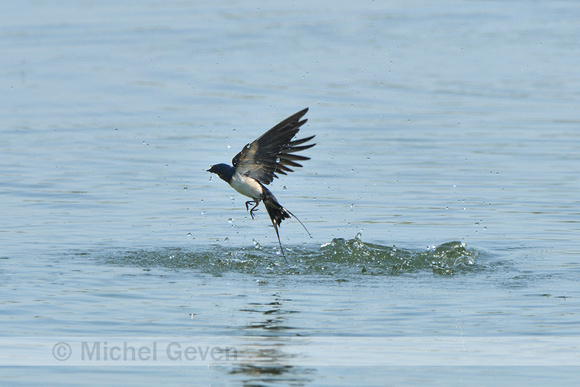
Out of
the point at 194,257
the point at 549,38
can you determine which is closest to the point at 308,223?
the point at 194,257

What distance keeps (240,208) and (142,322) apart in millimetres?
5468

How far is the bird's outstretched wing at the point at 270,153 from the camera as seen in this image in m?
9.76

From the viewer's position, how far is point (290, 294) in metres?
9.50

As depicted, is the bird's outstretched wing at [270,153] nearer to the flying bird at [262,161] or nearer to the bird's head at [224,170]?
the flying bird at [262,161]

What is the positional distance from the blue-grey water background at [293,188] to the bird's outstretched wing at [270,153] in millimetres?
972

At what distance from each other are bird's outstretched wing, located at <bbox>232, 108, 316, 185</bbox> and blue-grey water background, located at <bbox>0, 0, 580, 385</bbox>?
0.97m

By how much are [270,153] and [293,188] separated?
16.9 feet

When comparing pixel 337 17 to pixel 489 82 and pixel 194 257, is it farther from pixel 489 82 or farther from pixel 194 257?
pixel 194 257

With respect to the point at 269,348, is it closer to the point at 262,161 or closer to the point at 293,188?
the point at 262,161

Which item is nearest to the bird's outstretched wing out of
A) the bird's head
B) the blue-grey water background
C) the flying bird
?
the flying bird

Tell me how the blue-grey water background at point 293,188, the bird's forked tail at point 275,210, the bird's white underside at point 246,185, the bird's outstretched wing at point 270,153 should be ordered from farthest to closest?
the bird's forked tail at point 275,210
the bird's white underside at point 246,185
the bird's outstretched wing at point 270,153
the blue-grey water background at point 293,188

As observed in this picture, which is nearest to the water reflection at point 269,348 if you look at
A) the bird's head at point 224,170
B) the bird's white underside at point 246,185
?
the bird's white underside at point 246,185

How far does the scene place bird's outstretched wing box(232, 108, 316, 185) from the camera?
9758 millimetres

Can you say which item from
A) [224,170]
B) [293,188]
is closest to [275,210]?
[224,170]
